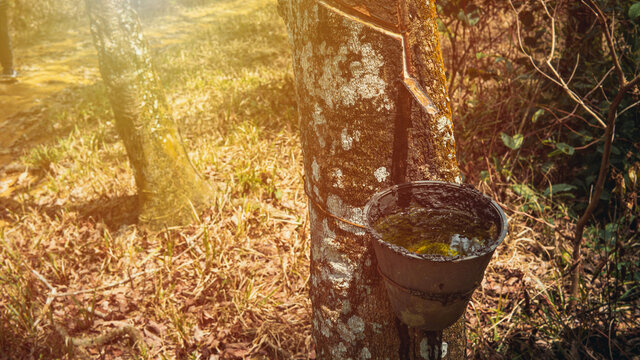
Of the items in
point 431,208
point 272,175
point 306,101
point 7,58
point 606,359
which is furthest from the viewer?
point 7,58

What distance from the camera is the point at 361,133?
1424 mm

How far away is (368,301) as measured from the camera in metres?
1.58

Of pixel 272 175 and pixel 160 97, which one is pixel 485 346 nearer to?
pixel 272 175

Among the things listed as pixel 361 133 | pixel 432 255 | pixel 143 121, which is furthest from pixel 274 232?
pixel 432 255

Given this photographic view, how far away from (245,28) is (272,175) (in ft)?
18.6

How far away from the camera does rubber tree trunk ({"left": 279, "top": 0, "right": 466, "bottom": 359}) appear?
134 cm

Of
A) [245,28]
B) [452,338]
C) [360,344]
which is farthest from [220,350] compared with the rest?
[245,28]

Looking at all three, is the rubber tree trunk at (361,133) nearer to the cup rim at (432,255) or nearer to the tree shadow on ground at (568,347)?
the cup rim at (432,255)

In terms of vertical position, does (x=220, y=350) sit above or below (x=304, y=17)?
below

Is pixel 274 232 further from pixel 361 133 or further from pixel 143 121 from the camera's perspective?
pixel 361 133

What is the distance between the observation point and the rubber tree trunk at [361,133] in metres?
1.34

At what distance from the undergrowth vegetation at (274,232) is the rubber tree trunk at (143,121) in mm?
203

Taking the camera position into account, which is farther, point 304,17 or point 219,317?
point 219,317

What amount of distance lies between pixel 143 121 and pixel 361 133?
7.74ft
